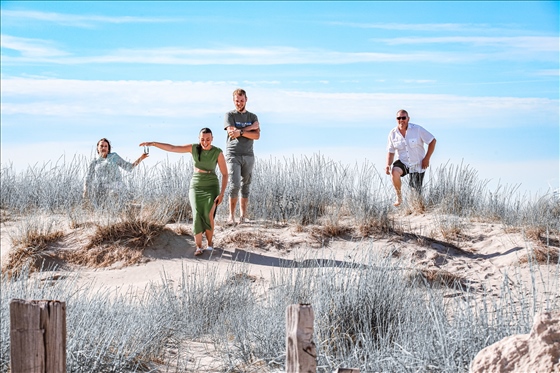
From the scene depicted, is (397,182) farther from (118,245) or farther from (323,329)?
(323,329)

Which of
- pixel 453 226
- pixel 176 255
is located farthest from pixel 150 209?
pixel 453 226

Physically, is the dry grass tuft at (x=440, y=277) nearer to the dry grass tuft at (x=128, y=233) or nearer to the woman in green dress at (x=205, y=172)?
the woman in green dress at (x=205, y=172)

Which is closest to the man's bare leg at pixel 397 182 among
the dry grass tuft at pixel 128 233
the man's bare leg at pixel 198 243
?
the man's bare leg at pixel 198 243

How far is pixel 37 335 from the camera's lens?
13.3ft

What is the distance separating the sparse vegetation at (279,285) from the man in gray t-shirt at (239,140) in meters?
1.01

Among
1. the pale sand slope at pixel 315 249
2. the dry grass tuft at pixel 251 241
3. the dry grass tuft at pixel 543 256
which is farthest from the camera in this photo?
the dry grass tuft at pixel 251 241

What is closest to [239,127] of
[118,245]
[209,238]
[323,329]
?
[209,238]

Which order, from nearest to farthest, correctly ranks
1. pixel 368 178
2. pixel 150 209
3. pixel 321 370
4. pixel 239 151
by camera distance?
pixel 321 370 → pixel 239 151 → pixel 150 209 → pixel 368 178

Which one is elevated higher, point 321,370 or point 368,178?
point 368,178

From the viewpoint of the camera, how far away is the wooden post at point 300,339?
4.10m

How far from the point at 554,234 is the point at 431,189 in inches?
107

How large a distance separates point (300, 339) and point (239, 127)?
304 inches

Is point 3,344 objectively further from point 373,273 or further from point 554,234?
point 554,234

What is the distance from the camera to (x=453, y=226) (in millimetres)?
12367
